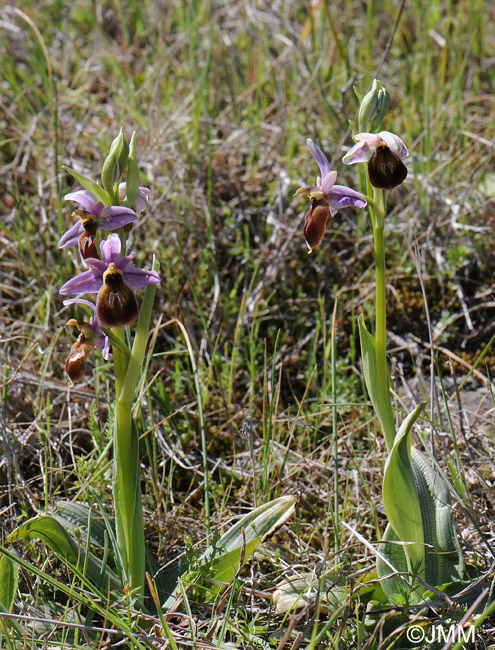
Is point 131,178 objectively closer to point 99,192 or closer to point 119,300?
point 99,192

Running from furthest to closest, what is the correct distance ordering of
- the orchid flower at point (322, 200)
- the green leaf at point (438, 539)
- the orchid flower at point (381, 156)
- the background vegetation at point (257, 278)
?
the background vegetation at point (257, 278) → the green leaf at point (438, 539) → the orchid flower at point (322, 200) → the orchid flower at point (381, 156)

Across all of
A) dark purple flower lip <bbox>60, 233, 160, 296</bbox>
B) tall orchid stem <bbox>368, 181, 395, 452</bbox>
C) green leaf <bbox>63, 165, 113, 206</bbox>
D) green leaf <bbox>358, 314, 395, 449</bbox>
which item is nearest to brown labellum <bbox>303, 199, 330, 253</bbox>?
tall orchid stem <bbox>368, 181, 395, 452</bbox>

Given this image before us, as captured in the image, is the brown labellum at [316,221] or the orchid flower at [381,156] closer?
the orchid flower at [381,156]

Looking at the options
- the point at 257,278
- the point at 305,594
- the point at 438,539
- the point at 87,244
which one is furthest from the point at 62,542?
the point at 257,278

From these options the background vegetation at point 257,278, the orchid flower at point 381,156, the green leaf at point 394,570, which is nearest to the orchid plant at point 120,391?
the background vegetation at point 257,278

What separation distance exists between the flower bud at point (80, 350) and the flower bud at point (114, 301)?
143 mm

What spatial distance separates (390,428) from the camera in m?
1.53

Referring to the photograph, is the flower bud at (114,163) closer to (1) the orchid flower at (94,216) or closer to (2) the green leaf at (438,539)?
(1) the orchid flower at (94,216)

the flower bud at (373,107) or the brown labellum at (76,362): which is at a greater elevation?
the flower bud at (373,107)

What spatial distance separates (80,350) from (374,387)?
2.31 feet

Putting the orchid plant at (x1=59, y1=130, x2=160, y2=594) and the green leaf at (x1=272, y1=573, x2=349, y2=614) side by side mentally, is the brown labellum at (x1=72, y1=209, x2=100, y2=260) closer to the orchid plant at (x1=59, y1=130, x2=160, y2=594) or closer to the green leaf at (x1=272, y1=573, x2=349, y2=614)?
the orchid plant at (x1=59, y1=130, x2=160, y2=594)

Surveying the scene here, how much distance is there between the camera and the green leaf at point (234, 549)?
156cm

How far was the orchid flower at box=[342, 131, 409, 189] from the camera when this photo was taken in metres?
1.37

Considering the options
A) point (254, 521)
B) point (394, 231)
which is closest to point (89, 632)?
point (254, 521)
